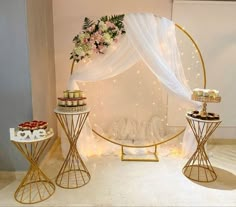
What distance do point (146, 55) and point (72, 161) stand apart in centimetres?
152

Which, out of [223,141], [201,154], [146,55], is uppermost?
[146,55]

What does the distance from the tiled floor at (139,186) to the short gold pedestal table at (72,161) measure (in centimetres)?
8

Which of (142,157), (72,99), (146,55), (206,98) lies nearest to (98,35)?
(146,55)

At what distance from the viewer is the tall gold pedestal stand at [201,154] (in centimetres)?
266

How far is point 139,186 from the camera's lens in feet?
8.30

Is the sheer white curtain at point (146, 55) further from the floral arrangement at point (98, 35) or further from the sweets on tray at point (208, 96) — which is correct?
the sweets on tray at point (208, 96)

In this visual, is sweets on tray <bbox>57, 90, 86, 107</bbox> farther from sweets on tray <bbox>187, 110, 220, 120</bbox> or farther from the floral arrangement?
sweets on tray <bbox>187, 110, 220, 120</bbox>

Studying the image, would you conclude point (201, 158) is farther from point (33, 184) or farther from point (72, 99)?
point (33, 184)

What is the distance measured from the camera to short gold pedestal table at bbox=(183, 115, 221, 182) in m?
2.69

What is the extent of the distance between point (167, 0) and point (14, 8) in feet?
7.12

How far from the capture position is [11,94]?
8.30 ft

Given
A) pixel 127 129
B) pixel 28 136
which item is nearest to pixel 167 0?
pixel 127 129

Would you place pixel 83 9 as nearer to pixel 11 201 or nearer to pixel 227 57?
pixel 227 57

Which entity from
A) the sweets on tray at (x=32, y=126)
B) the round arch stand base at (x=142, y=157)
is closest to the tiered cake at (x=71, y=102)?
the sweets on tray at (x=32, y=126)
